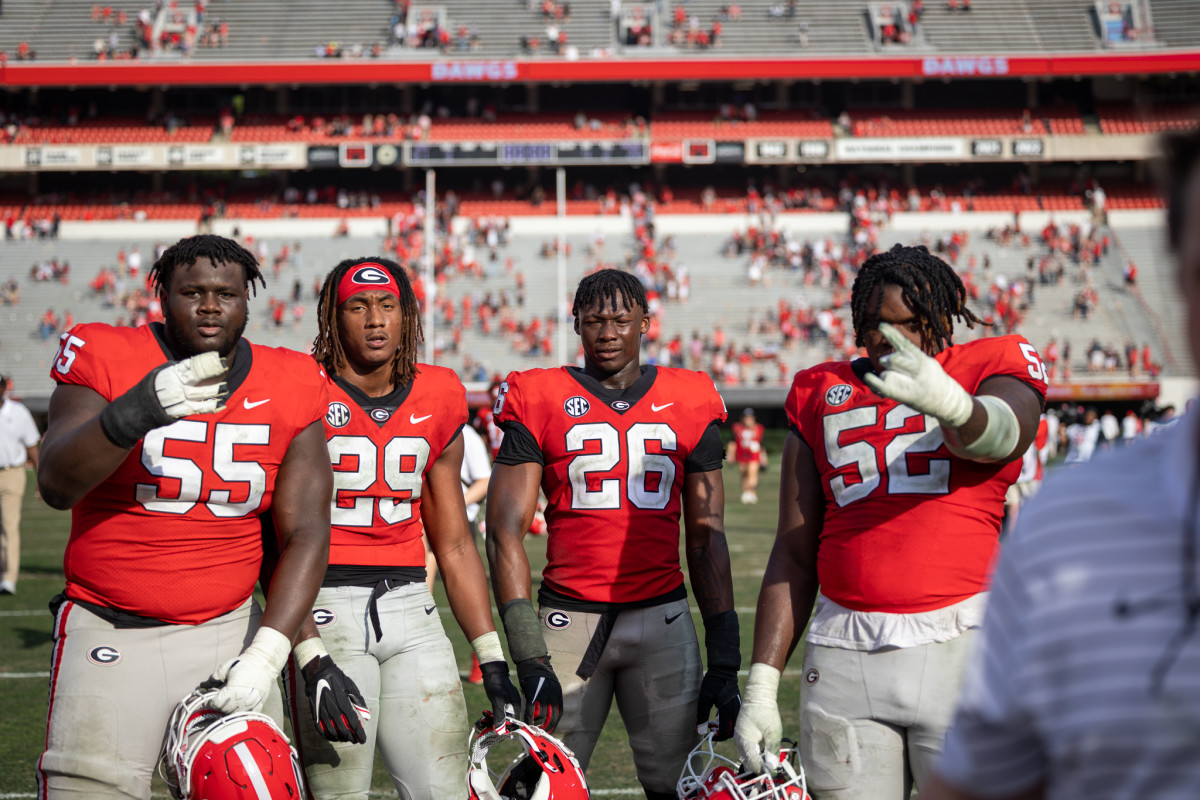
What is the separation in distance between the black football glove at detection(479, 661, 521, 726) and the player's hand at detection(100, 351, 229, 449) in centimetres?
135

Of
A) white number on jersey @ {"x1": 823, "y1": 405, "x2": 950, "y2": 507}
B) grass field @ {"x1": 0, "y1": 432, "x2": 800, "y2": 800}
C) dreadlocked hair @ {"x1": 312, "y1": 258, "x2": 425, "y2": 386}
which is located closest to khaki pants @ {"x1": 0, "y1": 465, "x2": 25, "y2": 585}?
grass field @ {"x1": 0, "y1": 432, "x2": 800, "y2": 800}

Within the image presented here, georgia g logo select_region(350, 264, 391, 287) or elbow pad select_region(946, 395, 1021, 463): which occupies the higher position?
georgia g logo select_region(350, 264, 391, 287)

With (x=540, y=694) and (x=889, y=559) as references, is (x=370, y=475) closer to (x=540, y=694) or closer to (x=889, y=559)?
(x=540, y=694)

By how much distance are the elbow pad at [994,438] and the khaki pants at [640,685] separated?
147cm

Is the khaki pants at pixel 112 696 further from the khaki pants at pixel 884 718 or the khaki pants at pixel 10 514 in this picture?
the khaki pants at pixel 10 514

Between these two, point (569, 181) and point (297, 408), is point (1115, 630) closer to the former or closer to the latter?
point (297, 408)

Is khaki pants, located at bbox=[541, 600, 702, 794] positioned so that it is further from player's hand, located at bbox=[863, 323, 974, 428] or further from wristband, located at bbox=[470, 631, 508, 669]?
player's hand, located at bbox=[863, 323, 974, 428]

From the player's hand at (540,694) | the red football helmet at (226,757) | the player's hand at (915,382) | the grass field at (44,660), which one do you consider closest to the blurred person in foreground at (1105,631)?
the player's hand at (915,382)

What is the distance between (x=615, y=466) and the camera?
3.79 m

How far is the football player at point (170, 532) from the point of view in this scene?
2.75m

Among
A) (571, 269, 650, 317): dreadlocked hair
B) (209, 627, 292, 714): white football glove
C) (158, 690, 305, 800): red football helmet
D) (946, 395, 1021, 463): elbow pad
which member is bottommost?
(158, 690, 305, 800): red football helmet

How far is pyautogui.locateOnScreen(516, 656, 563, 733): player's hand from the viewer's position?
11.1 feet

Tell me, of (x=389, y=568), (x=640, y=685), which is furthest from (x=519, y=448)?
(x=640, y=685)

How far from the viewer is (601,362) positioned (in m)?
3.94
